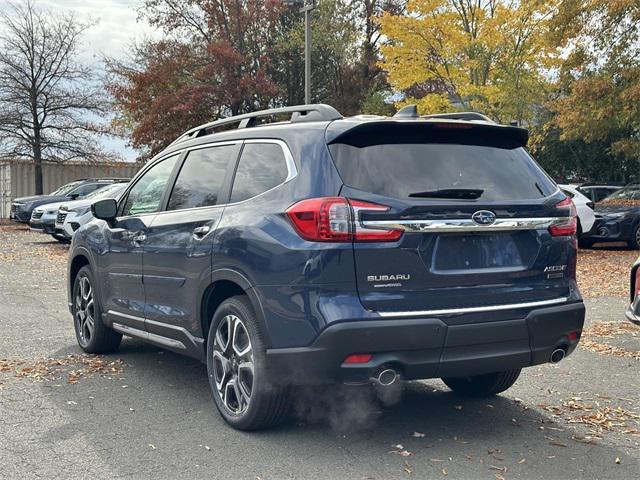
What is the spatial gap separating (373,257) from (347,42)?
28903 mm

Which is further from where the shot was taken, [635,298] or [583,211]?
[583,211]

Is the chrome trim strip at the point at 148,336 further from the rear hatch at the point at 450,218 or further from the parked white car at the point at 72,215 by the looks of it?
the parked white car at the point at 72,215

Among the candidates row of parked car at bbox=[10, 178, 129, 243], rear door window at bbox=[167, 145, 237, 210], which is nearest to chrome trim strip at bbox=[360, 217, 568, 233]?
rear door window at bbox=[167, 145, 237, 210]

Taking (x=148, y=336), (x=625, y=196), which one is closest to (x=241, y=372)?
(x=148, y=336)

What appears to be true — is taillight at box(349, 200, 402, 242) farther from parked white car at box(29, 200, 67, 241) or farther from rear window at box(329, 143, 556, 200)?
parked white car at box(29, 200, 67, 241)

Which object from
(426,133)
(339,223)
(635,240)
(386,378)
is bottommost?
(635,240)

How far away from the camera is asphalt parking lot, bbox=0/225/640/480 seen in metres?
4.06

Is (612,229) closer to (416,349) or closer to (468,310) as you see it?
(468,310)

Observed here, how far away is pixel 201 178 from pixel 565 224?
98.4 inches

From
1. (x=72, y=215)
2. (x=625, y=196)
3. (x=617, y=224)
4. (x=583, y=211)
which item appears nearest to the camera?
(x=583, y=211)

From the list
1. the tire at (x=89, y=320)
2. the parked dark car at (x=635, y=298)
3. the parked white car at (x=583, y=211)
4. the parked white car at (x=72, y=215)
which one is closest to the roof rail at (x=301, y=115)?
the tire at (x=89, y=320)

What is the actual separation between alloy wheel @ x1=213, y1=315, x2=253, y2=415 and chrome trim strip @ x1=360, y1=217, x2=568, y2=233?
109 cm

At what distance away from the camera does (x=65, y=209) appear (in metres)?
18.5

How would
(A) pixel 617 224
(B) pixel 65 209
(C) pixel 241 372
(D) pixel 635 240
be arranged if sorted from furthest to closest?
(B) pixel 65 209
(D) pixel 635 240
(A) pixel 617 224
(C) pixel 241 372
